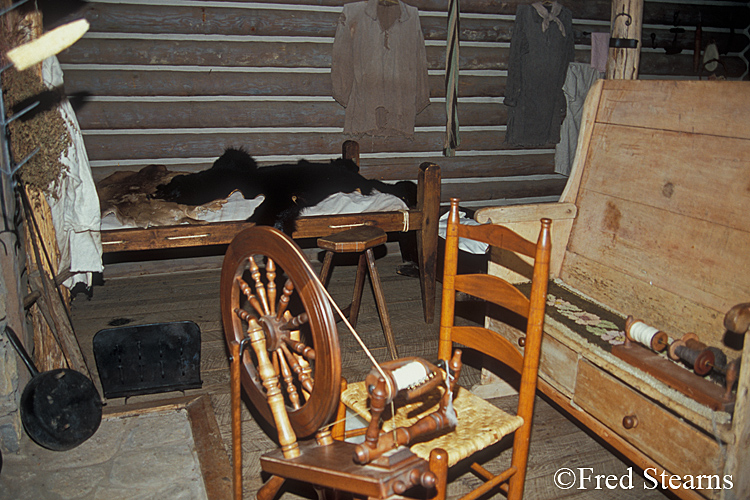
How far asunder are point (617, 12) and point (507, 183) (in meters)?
2.57

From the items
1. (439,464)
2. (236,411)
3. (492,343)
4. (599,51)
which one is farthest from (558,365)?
(599,51)

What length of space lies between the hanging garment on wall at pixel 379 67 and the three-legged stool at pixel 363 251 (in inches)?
76.8

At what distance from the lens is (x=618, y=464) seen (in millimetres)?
2336

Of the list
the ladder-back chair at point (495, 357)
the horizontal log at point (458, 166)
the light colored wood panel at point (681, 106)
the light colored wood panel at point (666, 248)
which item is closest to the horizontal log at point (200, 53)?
the horizontal log at point (458, 166)

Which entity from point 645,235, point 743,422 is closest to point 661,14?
point 645,235

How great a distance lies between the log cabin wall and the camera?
428 cm

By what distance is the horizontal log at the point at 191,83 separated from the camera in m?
4.24

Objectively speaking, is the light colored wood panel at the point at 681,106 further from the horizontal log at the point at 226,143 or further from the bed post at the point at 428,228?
the horizontal log at the point at 226,143

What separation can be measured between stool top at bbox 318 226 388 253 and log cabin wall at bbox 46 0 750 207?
6.78 ft

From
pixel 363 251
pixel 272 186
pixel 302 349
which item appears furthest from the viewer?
pixel 272 186

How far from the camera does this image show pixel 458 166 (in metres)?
5.32

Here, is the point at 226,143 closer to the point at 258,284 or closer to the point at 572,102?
the point at 572,102

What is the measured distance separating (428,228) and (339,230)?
0.61 m

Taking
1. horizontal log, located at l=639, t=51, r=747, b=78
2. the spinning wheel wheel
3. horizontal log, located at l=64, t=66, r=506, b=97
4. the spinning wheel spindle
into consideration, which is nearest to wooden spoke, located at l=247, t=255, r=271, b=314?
the spinning wheel wheel
